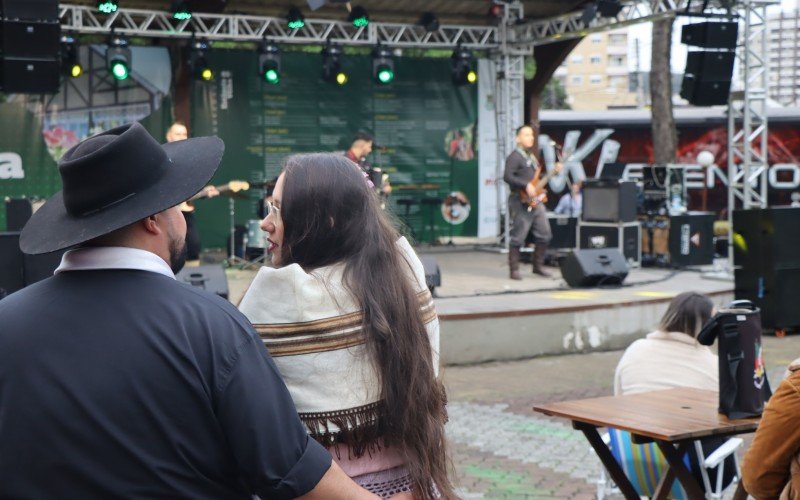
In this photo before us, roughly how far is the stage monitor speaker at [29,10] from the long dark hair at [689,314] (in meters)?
8.72

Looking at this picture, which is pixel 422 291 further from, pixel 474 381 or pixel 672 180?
pixel 672 180

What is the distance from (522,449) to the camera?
632cm

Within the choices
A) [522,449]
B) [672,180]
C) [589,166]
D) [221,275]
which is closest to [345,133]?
[672,180]

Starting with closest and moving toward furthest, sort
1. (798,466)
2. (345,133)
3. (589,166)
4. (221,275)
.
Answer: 1. (798,466)
2. (221,275)
3. (345,133)
4. (589,166)

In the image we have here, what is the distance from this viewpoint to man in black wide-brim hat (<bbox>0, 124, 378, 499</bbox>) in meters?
1.79

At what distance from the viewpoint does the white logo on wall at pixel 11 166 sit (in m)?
15.3

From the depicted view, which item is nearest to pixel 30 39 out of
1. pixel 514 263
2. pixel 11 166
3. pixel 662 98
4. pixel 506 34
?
pixel 11 166

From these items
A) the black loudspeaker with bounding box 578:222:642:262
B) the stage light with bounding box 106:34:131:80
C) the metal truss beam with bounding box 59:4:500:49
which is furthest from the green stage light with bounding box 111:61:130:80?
the black loudspeaker with bounding box 578:222:642:262

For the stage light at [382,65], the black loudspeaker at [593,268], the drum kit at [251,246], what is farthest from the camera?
the stage light at [382,65]

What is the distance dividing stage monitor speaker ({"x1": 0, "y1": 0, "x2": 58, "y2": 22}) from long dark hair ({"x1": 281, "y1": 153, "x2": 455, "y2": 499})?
10148 millimetres

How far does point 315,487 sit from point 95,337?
18.0 inches

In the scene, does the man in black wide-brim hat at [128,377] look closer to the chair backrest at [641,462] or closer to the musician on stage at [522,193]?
the chair backrest at [641,462]

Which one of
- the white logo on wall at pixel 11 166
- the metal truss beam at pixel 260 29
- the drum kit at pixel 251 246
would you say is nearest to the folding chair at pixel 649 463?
the drum kit at pixel 251 246

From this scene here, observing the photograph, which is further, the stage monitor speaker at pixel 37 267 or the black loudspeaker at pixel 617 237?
the black loudspeaker at pixel 617 237
